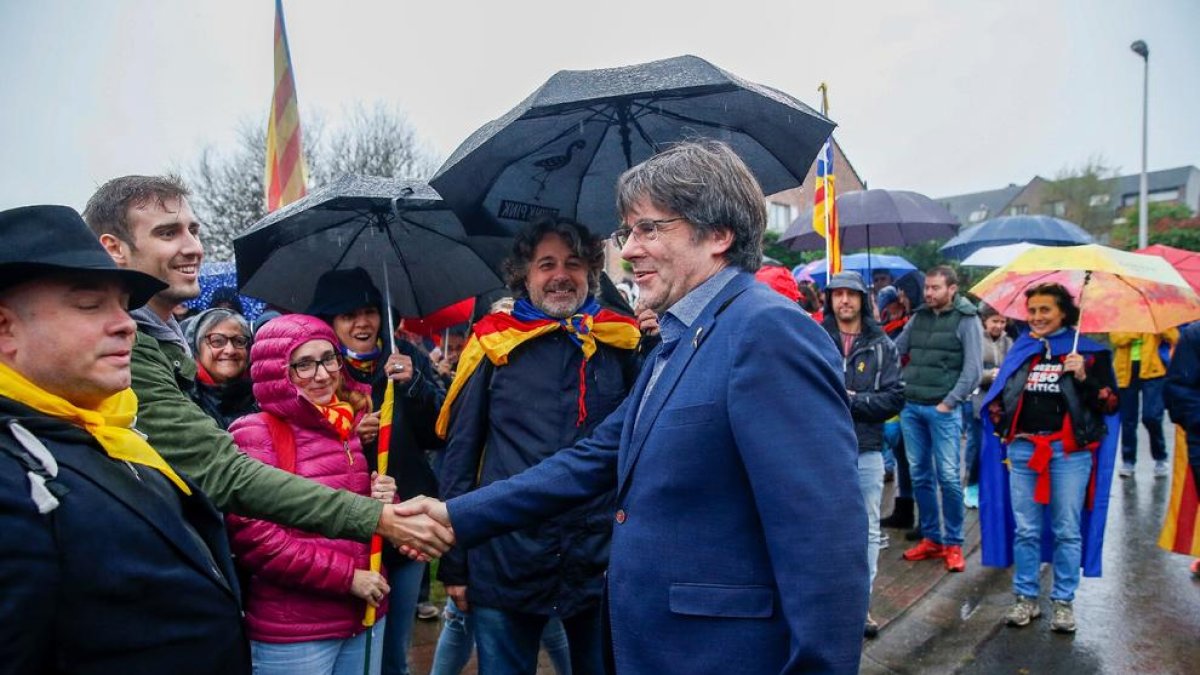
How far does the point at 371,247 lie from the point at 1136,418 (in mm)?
8838

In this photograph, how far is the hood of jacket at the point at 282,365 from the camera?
260 centimetres

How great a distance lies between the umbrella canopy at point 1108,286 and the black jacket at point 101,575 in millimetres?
4172

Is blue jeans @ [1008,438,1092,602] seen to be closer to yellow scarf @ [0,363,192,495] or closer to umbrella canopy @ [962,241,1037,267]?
umbrella canopy @ [962,241,1037,267]

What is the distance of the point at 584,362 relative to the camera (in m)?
2.94

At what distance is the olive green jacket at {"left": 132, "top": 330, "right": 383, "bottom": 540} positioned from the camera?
2195 millimetres

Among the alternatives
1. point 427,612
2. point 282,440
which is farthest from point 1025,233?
point 282,440

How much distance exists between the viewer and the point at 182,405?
2.25 m

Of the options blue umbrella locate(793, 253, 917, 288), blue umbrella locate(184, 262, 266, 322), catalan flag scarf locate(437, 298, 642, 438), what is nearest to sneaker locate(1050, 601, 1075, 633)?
catalan flag scarf locate(437, 298, 642, 438)

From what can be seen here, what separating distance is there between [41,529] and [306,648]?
4.35ft

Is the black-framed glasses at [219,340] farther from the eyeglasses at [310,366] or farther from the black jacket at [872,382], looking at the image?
the black jacket at [872,382]

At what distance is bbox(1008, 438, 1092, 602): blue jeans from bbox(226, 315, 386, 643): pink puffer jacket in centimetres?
412

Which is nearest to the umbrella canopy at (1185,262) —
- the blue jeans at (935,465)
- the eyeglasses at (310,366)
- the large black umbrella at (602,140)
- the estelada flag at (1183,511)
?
the estelada flag at (1183,511)

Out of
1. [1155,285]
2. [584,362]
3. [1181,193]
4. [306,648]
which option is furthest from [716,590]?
[1181,193]

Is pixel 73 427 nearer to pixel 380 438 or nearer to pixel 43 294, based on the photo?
pixel 43 294
